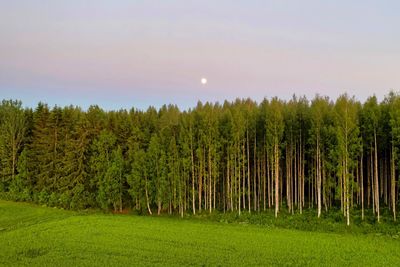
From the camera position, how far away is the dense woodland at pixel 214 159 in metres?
53.0

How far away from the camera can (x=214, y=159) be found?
61375 millimetres

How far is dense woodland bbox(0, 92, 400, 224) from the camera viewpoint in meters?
53.0

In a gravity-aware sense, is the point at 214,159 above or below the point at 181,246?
above

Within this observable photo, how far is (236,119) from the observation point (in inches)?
2434

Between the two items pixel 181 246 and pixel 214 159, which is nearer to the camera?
pixel 181 246

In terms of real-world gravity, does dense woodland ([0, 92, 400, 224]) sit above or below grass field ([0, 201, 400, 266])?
above

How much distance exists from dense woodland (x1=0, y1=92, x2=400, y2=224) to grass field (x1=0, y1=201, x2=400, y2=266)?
13.5 meters

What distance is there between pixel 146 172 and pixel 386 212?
36154 mm

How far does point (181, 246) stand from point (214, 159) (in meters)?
28.9

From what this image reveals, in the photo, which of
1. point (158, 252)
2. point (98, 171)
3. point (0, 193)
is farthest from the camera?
point (0, 193)

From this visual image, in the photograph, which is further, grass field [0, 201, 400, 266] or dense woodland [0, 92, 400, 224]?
dense woodland [0, 92, 400, 224]

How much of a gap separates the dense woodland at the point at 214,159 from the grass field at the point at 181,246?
13.5 meters

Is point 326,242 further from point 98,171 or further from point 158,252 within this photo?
point 98,171

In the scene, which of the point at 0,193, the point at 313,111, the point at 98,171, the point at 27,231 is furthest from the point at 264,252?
the point at 0,193
